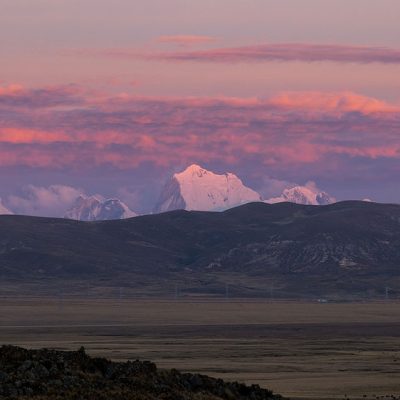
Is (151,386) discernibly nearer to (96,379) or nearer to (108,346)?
(96,379)

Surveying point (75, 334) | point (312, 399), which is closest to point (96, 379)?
point (312, 399)

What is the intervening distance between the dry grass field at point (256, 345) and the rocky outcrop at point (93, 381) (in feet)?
48.2

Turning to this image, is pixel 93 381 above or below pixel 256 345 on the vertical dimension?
below

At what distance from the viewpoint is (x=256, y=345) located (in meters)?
128

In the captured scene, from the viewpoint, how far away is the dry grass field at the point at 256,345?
3327 inches

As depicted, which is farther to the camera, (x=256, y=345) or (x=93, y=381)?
(x=256, y=345)

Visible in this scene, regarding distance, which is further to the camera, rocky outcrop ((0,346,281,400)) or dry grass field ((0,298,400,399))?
dry grass field ((0,298,400,399))

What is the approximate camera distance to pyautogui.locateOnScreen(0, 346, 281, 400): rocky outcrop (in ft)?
164

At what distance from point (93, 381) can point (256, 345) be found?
7602 centimetres

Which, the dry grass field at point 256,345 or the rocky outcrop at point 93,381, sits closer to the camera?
the rocky outcrop at point 93,381

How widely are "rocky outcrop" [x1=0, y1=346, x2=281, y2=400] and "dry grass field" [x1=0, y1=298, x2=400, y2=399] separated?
14.7 meters

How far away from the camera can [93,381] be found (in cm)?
5256

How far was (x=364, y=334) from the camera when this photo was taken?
152500 millimetres

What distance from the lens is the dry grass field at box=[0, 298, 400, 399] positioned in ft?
277
